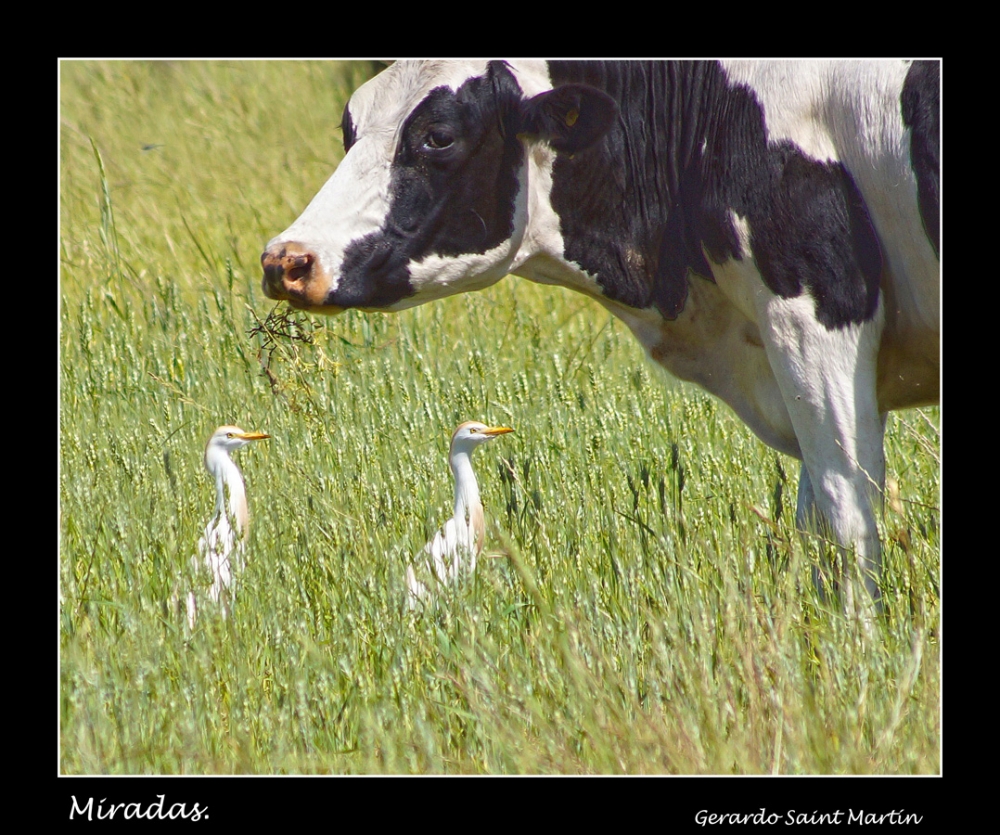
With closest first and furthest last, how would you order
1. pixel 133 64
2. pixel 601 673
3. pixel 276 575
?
pixel 601 673 → pixel 276 575 → pixel 133 64

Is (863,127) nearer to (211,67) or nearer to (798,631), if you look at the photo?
(798,631)

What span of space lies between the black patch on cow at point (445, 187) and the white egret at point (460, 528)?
836 millimetres

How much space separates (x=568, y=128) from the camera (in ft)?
11.5

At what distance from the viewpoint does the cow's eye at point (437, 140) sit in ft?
11.2

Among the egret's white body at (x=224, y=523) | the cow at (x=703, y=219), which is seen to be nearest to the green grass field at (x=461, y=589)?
the egret's white body at (x=224, y=523)

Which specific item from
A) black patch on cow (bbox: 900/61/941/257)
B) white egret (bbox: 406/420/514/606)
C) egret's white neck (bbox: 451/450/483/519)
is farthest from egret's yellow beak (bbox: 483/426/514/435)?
black patch on cow (bbox: 900/61/941/257)

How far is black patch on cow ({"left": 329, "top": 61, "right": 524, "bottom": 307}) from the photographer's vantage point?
3.42m

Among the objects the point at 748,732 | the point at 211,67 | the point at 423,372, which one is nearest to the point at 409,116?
the point at 748,732

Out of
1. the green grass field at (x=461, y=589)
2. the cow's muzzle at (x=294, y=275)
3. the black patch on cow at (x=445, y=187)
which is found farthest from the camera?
the black patch on cow at (x=445, y=187)

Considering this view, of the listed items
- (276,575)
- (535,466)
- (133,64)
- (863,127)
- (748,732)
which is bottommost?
(748,732)

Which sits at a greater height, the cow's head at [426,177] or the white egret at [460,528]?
the cow's head at [426,177]

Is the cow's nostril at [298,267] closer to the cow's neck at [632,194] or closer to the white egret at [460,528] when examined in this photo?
the cow's neck at [632,194]

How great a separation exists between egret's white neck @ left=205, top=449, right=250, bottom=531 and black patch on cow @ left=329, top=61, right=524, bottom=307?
3.41ft

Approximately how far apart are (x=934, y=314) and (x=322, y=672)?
2008 mm
